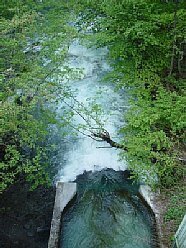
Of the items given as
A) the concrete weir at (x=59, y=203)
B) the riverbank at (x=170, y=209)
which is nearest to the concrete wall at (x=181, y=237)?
the riverbank at (x=170, y=209)

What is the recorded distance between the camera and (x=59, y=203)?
25.0 ft

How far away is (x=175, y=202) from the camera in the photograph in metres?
7.21

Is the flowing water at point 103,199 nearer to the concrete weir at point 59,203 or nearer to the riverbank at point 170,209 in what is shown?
the concrete weir at point 59,203

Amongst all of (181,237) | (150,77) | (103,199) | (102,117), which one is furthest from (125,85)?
(181,237)

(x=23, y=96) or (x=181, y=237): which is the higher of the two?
(x=23, y=96)

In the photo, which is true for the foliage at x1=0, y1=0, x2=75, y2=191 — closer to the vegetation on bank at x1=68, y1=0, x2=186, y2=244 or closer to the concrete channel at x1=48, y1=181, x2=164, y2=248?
the concrete channel at x1=48, y1=181, x2=164, y2=248

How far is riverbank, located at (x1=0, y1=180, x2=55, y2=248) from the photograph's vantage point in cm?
716

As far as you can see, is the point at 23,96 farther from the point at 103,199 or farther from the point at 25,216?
the point at 103,199

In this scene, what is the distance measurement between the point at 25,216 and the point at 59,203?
2.72ft

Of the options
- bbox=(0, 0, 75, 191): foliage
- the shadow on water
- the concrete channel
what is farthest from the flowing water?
bbox=(0, 0, 75, 191): foliage

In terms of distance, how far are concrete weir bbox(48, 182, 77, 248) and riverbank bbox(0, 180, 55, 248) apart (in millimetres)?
351

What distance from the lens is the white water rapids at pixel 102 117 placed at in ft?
29.0

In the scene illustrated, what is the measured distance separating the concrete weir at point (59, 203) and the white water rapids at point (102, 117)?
501mm

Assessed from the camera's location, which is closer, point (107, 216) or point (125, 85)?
point (107, 216)
